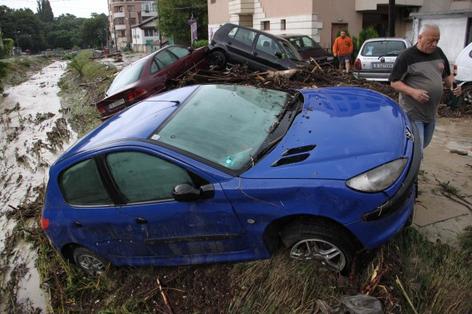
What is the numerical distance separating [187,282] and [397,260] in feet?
5.96

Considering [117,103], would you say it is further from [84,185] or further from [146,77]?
[84,185]

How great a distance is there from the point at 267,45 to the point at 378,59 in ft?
9.82

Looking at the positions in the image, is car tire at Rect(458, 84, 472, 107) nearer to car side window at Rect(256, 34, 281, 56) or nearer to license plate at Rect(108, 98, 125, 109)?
car side window at Rect(256, 34, 281, 56)

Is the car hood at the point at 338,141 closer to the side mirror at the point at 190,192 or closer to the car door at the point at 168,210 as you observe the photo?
the side mirror at the point at 190,192

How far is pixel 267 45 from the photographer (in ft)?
33.4

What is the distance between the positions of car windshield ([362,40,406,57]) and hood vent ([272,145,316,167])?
28.9 ft

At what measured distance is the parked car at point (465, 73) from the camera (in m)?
8.40

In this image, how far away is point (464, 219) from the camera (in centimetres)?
402

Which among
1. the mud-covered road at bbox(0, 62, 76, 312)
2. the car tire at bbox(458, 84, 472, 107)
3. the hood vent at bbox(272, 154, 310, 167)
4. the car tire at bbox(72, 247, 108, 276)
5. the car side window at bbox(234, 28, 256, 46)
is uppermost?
the car side window at bbox(234, 28, 256, 46)

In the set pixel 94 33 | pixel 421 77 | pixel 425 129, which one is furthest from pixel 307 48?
pixel 94 33

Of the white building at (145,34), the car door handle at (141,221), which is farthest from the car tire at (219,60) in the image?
the white building at (145,34)

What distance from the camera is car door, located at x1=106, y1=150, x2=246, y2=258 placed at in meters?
3.31

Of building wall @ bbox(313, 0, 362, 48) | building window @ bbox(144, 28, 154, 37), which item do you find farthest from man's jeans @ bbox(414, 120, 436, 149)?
building window @ bbox(144, 28, 154, 37)

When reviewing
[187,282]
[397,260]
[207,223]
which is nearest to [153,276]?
[187,282]
